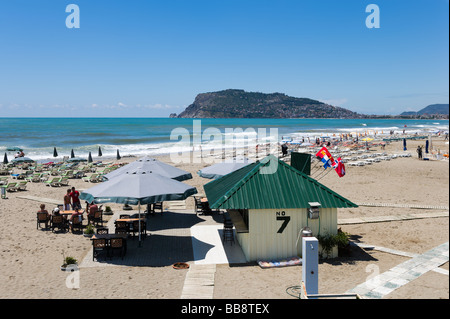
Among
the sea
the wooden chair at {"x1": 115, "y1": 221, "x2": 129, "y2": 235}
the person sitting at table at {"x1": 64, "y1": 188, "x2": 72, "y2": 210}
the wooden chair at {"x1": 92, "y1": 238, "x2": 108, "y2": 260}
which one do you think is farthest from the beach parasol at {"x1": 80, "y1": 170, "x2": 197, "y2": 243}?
the sea

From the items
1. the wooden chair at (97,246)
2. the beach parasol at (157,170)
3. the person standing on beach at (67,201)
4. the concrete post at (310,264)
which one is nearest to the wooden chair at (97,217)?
the beach parasol at (157,170)

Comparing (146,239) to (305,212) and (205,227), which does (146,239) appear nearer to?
(205,227)

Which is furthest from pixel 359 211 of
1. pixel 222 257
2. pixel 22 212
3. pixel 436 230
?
pixel 22 212

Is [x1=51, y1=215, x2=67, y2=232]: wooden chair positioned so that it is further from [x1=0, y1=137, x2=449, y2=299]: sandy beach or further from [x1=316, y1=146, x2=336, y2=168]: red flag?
[x1=316, y1=146, x2=336, y2=168]: red flag

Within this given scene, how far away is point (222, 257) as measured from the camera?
9406mm

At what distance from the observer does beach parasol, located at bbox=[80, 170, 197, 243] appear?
910cm

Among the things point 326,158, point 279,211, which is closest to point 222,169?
point 326,158

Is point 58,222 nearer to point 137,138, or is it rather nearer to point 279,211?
point 279,211

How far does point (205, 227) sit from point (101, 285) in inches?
203

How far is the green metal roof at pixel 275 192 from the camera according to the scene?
357 inches

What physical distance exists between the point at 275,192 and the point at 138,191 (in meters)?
3.71

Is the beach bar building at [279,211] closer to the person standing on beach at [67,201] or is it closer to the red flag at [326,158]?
the red flag at [326,158]

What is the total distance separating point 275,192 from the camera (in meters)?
9.36

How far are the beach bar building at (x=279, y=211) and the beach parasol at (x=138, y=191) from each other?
4.35ft
